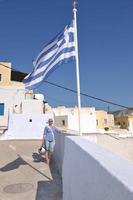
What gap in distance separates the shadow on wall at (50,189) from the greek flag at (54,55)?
3073 mm

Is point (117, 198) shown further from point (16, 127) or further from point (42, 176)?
point (16, 127)

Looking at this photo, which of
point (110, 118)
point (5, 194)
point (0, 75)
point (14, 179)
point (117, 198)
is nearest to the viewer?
point (117, 198)

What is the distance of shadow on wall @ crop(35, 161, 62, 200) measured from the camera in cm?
709

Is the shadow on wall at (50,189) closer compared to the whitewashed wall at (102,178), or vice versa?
the whitewashed wall at (102,178)

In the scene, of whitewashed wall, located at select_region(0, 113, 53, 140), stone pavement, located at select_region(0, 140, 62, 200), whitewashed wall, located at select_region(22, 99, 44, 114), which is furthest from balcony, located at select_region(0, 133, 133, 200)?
whitewashed wall, located at select_region(22, 99, 44, 114)

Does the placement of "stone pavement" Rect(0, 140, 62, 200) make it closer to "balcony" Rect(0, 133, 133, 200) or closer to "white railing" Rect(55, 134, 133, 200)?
"balcony" Rect(0, 133, 133, 200)

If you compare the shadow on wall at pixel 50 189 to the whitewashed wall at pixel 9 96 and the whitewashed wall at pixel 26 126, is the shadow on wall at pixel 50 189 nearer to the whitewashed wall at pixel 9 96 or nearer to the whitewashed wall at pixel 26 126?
the whitewashed wall at pixel 26 126

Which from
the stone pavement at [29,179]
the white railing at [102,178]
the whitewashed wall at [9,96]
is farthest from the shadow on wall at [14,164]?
the whitewashed wall at [9,96]

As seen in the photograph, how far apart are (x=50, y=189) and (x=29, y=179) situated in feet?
4.53

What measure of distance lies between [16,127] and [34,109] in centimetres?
665

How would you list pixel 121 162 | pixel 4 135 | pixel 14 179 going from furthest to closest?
pixel 4 135 < pixel 14 179 < pixel 121 162

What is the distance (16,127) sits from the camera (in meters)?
23.6

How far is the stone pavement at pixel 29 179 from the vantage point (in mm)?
7242

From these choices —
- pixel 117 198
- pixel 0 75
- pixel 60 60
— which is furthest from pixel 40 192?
pixel 0 75
